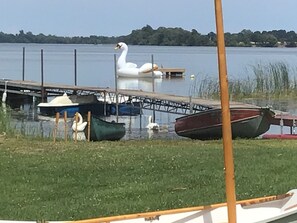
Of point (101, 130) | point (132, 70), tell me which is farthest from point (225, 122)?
point (132, 70)

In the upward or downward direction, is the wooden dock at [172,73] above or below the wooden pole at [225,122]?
above

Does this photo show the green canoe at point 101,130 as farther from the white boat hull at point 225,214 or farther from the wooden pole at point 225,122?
the wooden pole at point 225,122

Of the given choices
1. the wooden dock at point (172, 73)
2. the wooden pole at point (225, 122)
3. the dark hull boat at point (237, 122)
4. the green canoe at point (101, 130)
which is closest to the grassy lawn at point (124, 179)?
the wooden pole at point (225, 122)

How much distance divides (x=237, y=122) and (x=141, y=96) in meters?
11.8

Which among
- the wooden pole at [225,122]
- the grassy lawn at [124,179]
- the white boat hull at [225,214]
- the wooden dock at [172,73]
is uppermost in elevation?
the wooden dock at [172,73]

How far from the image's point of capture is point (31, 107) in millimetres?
35750

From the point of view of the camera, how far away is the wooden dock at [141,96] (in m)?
25.8

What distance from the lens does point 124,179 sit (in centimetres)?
930

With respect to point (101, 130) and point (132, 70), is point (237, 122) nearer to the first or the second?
point (101, 130)

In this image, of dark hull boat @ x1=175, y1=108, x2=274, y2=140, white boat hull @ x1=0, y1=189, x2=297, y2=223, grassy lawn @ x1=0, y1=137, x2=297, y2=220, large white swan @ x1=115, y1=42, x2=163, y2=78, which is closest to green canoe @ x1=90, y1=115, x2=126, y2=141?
dark hull boat @ x1=175, y1=108, x2=274, y2=140

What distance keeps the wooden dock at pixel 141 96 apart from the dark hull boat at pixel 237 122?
8.85 feet

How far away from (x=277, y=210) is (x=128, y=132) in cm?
1852

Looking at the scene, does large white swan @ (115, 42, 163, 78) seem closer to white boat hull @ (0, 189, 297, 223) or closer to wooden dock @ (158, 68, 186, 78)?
wooden dock @ (158, 68, 186, 78)

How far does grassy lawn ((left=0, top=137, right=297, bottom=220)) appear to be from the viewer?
7645 millimetres
